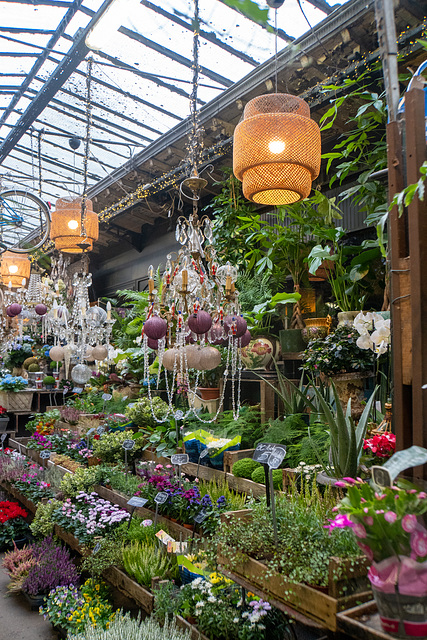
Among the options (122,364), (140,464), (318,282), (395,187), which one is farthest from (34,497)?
(395,187)

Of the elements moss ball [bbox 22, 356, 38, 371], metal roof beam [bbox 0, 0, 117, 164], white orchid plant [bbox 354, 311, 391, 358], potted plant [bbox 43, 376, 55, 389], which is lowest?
potted plant [bbox 43, 376, 55, 389]

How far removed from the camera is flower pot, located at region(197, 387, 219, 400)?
430 cm

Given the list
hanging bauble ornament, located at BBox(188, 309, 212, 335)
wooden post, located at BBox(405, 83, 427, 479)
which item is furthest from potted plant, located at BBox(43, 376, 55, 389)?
wooden post, located at BBox(405, 83, 427, 479)

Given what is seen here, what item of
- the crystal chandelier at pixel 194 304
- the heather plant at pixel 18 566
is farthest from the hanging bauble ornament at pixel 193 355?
the heather plant at pixel 18 566

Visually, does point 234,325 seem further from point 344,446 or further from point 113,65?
point 113,65

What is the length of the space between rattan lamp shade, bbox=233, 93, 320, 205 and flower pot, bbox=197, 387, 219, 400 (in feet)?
7.19

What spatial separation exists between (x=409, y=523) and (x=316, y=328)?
2.61 m

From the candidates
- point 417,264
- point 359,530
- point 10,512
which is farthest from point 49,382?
point 359,530

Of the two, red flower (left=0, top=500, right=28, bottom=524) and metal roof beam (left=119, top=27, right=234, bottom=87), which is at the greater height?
metal roof beam (left=119, top=27, right=234, bottom=87)

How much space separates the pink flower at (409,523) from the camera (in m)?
0.94

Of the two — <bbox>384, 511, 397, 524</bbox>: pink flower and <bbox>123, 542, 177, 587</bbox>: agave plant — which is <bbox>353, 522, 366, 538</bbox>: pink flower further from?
<bbox>123, 542, 177, 587</bbox>: agave plant

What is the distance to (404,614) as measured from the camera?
0.96m

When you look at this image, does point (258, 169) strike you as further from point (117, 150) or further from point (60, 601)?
point (117, 150)

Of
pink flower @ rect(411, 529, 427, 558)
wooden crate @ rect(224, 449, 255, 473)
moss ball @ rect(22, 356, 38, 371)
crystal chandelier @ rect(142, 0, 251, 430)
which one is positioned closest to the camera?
pink flower @ rect(411, 529, 427, 558)
